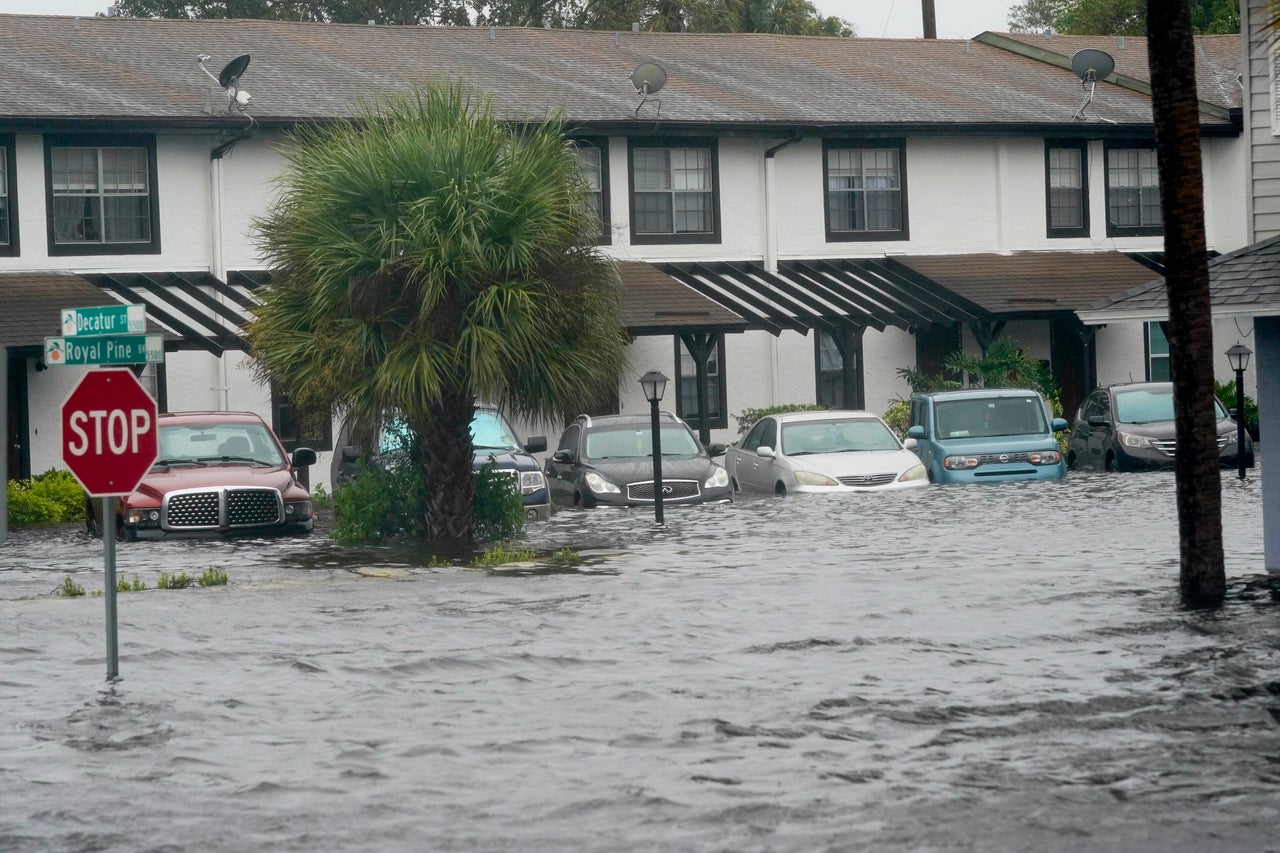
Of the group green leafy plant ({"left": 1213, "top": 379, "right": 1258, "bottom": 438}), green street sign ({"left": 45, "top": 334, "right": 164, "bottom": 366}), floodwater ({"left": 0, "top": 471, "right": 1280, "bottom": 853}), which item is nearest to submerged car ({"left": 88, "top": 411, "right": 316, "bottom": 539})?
floodwater ({"left": 0, "top": 471, "right": 1280, "bottom": 853})

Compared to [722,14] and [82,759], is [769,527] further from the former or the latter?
[722,14]

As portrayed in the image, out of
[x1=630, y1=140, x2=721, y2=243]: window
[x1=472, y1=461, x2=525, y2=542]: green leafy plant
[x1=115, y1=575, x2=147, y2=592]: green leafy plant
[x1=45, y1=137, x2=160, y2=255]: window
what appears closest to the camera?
[x1=115, y1=575, x2=147, y2=592]: green leafy plant

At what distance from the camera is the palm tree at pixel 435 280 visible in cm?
2055

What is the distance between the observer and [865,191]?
37.2 metres

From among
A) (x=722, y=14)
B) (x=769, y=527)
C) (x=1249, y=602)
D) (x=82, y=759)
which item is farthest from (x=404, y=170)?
(x=722, y=14)

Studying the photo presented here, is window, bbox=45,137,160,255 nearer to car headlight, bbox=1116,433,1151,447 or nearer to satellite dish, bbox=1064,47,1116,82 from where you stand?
car headlight, bbox=1116,433,1151,447

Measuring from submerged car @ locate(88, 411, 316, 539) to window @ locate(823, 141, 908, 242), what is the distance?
15.7 m

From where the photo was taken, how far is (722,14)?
5578 cm

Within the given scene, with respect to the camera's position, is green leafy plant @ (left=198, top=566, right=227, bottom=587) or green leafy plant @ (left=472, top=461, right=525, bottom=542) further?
green leafy plant @ (left=472, top=461, right=525, bottom=542)

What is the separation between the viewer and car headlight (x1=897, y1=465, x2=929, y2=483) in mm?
27266

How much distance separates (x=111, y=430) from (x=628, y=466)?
1552 cm

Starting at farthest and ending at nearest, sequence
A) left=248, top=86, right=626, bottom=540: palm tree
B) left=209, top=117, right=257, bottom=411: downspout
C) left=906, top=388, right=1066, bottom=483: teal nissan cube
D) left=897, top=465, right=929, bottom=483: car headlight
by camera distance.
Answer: left=209, top=117, right=257, bottom=411: downspout
left=906, top=388, right=1066, bottom=483: teal nissan cube
left=897, top=465, right=929, bottom=483: car headlight
left=248, top=86, right=626, bottom=540: palm tree

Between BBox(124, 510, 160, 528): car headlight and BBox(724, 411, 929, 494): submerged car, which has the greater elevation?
BBox(724, 411, 929, 494): submerged car

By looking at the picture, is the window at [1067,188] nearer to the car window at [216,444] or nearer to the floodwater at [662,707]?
the car window at [216,444]
